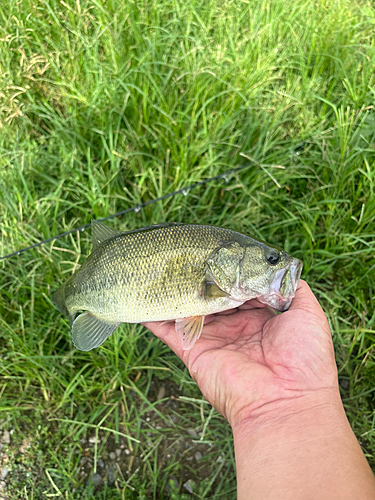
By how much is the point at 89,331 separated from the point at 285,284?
1518 mm

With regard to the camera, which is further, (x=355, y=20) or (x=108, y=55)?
(x=355, y=20)

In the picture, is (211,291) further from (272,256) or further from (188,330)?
(272,256)

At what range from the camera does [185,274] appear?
2.42 metres

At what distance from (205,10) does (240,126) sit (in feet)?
4.82

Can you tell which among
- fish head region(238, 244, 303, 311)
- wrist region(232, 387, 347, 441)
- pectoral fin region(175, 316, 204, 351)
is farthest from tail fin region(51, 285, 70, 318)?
wrist region(232, 387, 347, 441)

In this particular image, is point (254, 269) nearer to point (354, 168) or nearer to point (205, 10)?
point (354, 168)

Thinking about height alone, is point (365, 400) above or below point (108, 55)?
below

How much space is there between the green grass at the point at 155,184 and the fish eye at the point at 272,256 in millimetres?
850

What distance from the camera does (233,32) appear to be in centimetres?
384

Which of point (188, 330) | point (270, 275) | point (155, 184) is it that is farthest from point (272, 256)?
point (155, 184)

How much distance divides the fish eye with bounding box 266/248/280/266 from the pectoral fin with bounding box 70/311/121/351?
4.03ft

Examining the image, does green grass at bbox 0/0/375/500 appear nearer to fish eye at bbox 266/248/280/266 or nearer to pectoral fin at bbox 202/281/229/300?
fish eye at bbox 266/248/280/266

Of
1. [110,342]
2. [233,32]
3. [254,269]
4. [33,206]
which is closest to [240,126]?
[233,32]

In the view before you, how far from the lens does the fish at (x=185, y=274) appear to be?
7.88 ft
